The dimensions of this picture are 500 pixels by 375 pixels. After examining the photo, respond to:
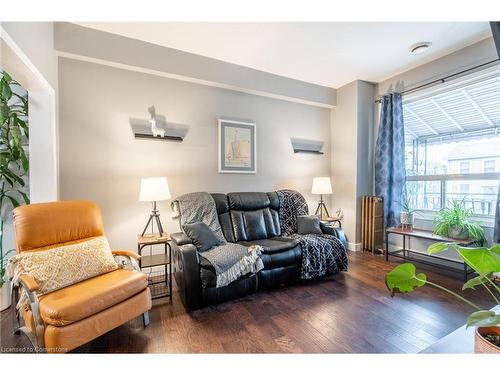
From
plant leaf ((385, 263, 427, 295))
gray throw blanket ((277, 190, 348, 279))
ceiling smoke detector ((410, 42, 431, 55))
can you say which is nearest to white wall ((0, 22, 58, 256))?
gray throw blanket ((277, 190, 348, 279))

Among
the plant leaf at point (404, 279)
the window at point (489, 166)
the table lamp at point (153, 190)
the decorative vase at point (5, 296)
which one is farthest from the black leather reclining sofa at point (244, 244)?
Result: the window at point (489, 166)

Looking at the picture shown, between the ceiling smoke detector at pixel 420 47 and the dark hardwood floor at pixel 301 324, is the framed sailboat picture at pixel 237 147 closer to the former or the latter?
the dark hardwood floor at pixel 301 324

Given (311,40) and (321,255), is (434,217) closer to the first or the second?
(321,255)

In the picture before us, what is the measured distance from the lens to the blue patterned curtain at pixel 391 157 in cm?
347

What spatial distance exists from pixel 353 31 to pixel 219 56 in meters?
1.58

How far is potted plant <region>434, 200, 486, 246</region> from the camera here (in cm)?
267

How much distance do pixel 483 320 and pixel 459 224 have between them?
2.77 metres

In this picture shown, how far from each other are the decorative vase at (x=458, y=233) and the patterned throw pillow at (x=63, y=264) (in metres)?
3.65

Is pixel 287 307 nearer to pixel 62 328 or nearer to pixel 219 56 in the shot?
pixel 62 328

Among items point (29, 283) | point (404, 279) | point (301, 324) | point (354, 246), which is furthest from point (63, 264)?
point (354, 246)

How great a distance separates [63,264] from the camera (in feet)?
5.38

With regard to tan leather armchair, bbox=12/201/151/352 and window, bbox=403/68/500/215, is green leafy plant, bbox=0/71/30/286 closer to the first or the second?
tan leather armchair, bbox=12/201/151/352

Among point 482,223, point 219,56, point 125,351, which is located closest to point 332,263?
point 482,223

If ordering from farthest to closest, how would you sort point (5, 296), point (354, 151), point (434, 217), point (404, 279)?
1. point (354, 151)
2. point (434, 217)
3. point (5, 296)
4. point (404, 279)
